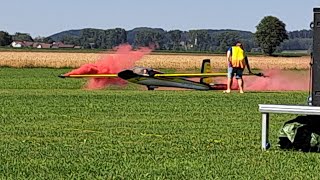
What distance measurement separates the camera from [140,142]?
10781 mm

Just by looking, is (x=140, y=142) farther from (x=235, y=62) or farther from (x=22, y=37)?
(x=22, y=37)

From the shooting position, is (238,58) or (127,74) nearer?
(238,58)

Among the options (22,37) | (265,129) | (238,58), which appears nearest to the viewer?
(265,129)

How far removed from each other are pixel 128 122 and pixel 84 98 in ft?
21.7

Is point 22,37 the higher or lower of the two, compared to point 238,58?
lower

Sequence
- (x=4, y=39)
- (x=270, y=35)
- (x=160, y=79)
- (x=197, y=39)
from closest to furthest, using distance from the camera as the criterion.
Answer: (x=160, y=79), (x=270, y=35), (x=4, y=39), (x=197, y=39)

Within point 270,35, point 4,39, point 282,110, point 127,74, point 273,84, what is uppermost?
point 282,110

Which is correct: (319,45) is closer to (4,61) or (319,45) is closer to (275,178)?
(275,178)

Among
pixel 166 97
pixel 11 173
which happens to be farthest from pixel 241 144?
pixel 166 97

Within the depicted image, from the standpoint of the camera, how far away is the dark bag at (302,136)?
9.89m

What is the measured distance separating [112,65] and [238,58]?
6736 mm

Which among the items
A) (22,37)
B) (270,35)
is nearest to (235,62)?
(270,35)

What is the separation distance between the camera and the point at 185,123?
1376 centimetres

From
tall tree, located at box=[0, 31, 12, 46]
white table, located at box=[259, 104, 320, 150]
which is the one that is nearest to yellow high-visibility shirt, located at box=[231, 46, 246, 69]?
white table, located at box=[259, 104, 320, 150]
